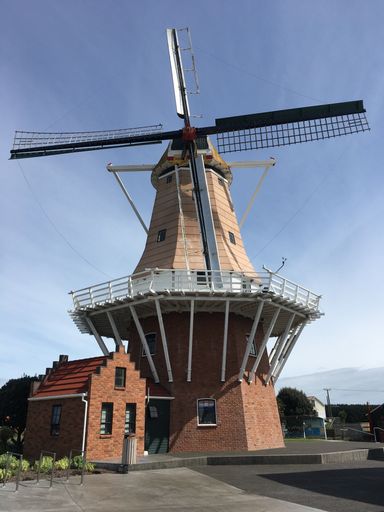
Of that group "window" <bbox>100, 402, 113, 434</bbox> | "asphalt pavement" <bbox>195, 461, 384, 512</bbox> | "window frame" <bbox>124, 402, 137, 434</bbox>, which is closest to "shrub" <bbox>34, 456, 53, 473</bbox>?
"window" <bbox>100, 402, 113, 434</bbox>

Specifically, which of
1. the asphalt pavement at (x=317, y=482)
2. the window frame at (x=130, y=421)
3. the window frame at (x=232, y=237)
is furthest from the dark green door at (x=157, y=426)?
the window frame at (x=232, y=237)

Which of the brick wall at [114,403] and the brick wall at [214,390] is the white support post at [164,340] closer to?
the brick wall at [214,390]

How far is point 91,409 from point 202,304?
21.6 feet

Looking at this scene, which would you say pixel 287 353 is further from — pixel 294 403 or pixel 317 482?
pixel 294 403

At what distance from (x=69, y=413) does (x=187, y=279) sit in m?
6.97

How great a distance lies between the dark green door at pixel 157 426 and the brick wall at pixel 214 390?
26 centimetres

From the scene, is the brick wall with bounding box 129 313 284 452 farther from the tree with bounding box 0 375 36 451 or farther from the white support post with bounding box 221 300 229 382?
the tree with bounding box 0 375 36 451

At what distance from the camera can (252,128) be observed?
79.8 feet

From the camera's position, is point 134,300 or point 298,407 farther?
point 298,407

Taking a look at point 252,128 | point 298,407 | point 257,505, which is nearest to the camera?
point 257,505

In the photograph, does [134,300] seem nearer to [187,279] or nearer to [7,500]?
[187,279]

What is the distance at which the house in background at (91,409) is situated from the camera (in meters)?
15.6

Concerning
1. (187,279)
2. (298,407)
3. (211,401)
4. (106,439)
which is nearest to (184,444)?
(211,401)

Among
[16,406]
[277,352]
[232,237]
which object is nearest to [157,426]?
[277,352]
